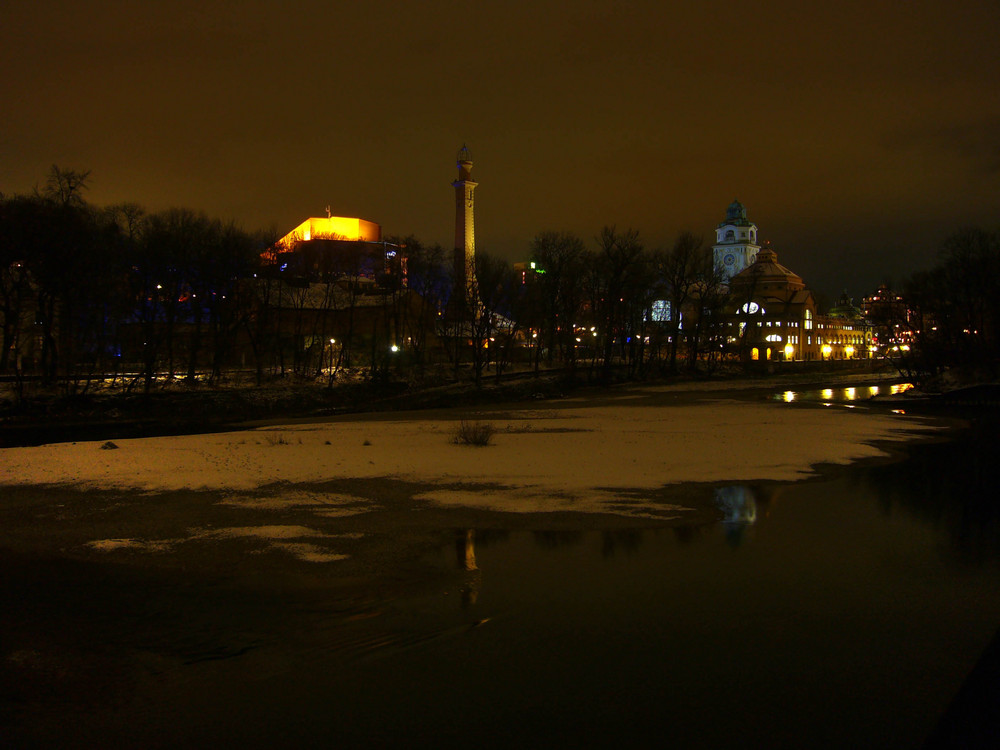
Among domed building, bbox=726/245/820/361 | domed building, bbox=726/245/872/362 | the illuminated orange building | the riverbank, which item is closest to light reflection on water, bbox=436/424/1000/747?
the riverbank

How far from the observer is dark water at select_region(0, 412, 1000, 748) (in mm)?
6203

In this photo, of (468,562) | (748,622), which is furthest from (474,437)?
(748,622)

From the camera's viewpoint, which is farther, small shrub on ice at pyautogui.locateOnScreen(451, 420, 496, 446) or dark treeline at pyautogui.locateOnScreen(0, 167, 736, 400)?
dark treeline at pyautogui.locateOnScreen(0, 167, 736, 400)

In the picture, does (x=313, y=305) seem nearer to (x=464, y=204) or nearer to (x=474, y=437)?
(x=464, y=204)

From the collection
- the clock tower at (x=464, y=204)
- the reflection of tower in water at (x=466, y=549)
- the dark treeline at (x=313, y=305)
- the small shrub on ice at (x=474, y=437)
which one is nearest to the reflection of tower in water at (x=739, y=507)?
the reflection of tower in water at (x=466, y=549)

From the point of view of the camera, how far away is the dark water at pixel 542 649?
20.4 feet

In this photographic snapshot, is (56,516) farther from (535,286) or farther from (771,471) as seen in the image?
(535,286)

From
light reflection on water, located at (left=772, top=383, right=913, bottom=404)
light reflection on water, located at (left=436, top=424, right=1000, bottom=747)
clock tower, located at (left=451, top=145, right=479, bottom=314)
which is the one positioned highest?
clock tower, located at (left=451, top=145, right=479, bottom=314)

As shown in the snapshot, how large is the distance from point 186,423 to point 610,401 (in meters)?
25.1

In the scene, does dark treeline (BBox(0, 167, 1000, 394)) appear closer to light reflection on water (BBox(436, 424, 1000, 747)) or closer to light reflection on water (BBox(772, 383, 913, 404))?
light reflection on water (BBox(772, 383, 913, 404))

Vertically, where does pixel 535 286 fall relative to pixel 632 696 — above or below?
above

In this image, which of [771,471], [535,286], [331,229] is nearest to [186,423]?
[771,471]

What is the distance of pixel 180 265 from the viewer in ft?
178

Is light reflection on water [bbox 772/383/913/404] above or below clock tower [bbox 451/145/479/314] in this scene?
below
